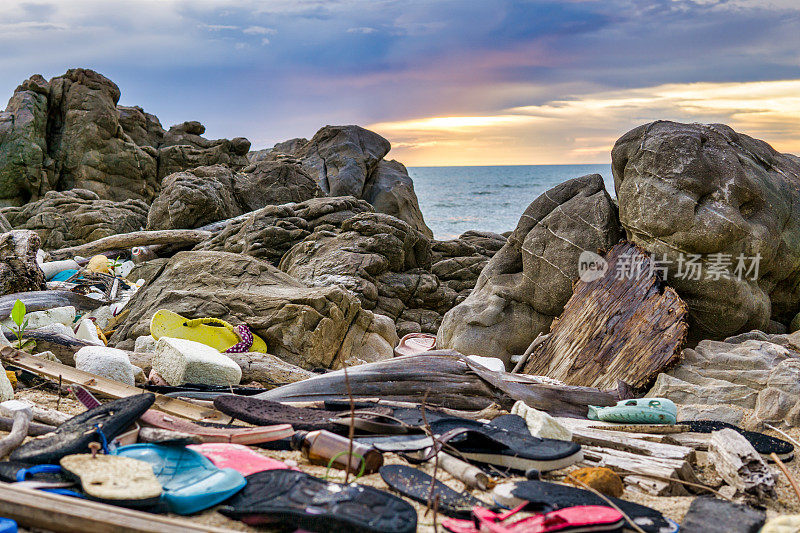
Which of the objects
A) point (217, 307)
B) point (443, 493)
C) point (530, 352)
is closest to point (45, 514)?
point (443, 493)

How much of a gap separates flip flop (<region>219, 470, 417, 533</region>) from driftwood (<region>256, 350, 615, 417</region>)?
190cm

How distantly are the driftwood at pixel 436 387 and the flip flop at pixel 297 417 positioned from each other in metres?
0.70

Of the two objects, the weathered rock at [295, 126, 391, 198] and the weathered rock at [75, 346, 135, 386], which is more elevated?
the weathered rock at [295, 126, 391, 198]

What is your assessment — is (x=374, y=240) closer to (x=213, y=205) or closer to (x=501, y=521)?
(x=213, y=205)

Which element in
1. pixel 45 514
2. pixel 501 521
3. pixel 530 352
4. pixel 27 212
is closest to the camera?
pixel 45 514

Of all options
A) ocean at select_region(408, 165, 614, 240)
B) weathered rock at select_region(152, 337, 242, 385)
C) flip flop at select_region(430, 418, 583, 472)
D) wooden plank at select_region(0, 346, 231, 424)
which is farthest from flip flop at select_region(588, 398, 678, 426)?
Result: ocean at select_region(408, 165, 614, 240)

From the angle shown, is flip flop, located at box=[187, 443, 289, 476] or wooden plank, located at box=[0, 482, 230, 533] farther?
flip flop, located at box=[187, 443, 289, 476]

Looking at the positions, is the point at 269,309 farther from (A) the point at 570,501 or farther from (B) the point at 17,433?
(A) the point at 570,501

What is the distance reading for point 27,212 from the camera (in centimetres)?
1912

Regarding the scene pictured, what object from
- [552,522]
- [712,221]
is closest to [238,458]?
[552,522]

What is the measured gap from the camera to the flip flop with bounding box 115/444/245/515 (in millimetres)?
2371

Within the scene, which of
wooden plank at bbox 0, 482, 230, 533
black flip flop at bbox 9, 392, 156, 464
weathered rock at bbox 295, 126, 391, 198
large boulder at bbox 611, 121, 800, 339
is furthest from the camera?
weathered rock at bbox 295, 126, 391, 198

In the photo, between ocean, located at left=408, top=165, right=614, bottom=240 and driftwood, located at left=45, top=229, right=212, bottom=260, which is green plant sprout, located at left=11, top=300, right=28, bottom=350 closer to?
driftwood, located at left=45, top=229, right=212, bottom=260

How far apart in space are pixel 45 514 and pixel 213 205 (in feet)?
50.4
